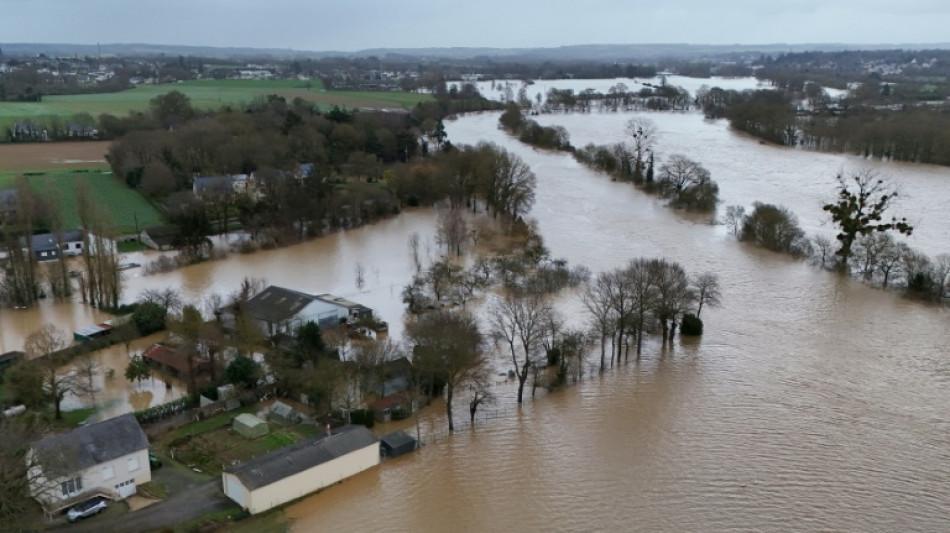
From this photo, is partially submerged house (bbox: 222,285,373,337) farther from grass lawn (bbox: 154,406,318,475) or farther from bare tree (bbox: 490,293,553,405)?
grass lawn (bbox: 154,406,318,475)

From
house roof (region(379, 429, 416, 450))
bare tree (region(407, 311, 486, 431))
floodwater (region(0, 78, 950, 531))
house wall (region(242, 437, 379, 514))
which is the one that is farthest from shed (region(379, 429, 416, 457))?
bare tree (region(407, 311, 486, 431))

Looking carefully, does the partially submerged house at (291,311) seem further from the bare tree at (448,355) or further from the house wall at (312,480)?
the house wall at (312,480)

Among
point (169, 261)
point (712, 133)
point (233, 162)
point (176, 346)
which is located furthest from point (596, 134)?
point (176, 346)

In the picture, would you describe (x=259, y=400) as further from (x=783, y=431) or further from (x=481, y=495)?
(x=783, y=431)

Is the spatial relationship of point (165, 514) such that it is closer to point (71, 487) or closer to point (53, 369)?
point (71, 487)

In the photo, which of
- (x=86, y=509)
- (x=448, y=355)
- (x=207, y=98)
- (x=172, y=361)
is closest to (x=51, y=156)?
(x=207, y=98)

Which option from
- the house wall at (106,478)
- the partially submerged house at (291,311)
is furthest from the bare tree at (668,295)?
the house wall at (106,478)
